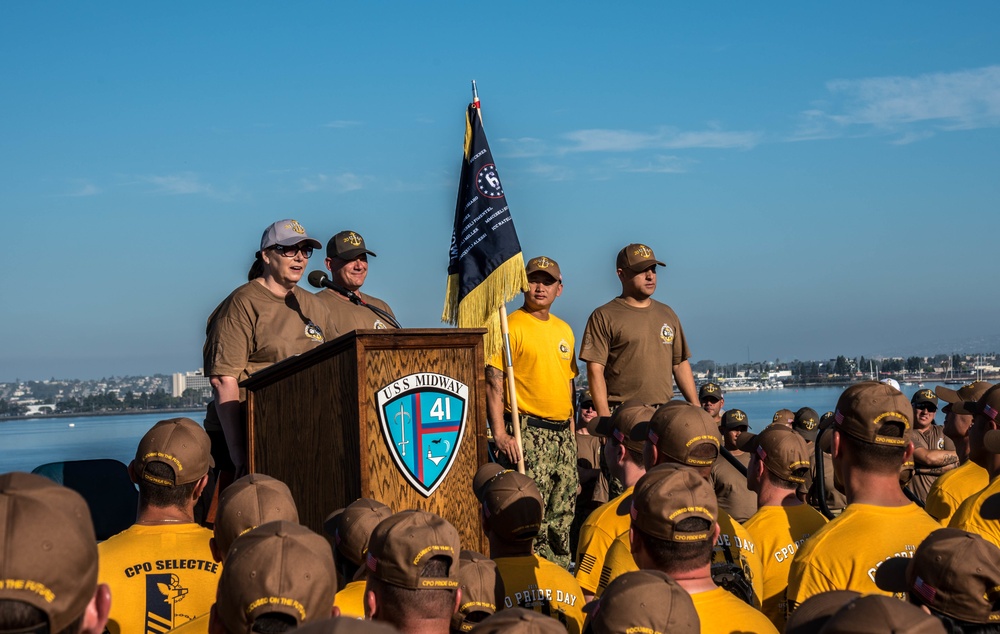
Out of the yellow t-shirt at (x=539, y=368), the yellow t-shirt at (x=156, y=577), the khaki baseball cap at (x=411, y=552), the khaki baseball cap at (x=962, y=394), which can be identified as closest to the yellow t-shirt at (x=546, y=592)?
the khaki baseball cap at (x=411, y=552)

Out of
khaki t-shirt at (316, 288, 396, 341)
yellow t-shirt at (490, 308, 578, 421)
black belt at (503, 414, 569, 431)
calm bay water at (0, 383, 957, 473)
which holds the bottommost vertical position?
calm bay water at (0, 383, 957, 473)

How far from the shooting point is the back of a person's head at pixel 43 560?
1.87m

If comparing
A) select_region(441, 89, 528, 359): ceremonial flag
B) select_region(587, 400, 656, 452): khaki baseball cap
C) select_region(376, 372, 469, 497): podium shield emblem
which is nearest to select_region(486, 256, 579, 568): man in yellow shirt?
select_region(441, 89, 528, 359): ceremonial flag

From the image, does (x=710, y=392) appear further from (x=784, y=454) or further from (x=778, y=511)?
(x=778, y=511)

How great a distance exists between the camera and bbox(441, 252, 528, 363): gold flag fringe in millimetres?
7605

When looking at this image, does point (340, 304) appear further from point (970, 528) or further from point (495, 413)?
point (970, 528)

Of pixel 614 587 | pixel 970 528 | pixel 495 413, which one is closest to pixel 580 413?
pixel 495 413

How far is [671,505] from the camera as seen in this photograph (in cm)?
351

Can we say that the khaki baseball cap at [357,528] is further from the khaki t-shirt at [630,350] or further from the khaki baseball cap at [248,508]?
the khaki t-shirt at [630,350]

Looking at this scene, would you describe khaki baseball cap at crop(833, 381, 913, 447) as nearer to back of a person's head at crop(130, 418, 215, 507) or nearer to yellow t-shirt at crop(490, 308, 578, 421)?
back of a person's head at crop(130, 418, 215, 507)

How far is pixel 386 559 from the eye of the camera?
3.18 meters

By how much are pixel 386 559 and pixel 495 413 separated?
4509 mm

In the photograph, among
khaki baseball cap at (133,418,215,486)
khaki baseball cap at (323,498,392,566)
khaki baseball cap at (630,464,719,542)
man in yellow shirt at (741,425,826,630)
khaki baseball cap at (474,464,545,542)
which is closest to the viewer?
khaki baseball cap at (630,464,719,542)

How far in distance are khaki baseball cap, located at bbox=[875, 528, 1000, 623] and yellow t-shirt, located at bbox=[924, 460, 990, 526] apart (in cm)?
288
